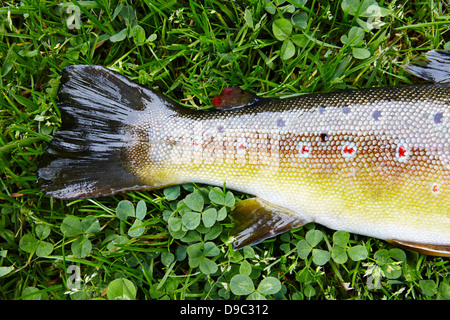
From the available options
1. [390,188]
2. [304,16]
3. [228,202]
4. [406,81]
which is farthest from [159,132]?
[406,81]

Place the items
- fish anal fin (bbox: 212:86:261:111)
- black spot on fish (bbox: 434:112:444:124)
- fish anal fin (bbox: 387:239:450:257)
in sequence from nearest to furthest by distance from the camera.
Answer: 1. black spot on fish (bbox: 434:112:444:124)
2. fish anal fin (bbox: 387:239:450:257)
3. fish anal fin (bbox: 212:86:261:111)

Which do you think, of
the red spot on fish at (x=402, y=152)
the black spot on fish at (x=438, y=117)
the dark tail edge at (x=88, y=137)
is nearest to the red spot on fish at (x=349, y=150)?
the red spot on fish at (x=402, y=152)

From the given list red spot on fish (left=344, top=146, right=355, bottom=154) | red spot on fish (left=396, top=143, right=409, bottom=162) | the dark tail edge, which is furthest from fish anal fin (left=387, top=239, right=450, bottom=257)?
the dark tail edge

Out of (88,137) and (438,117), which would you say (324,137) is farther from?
(88,137)

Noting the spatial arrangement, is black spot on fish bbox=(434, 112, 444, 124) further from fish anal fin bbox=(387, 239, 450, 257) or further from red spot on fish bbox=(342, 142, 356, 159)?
fish anal fin bbox=(387, 239, 450, 257)

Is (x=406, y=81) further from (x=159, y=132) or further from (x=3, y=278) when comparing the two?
(x=3, y=278)

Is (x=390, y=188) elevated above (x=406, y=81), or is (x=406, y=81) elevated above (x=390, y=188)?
(x=406, y=81)
